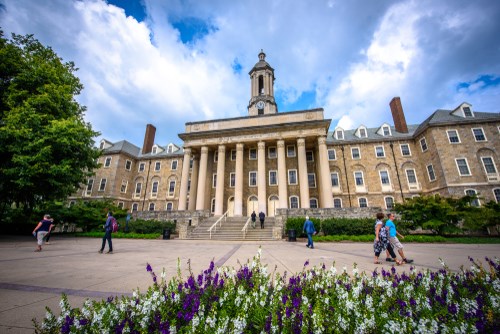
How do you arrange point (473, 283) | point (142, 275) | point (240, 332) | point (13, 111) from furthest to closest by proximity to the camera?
point (13, 111) < point (142, 275) < point (473, 283) < point (240, 332)

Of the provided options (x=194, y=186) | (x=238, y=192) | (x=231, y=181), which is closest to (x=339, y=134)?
(x=231, y=181)

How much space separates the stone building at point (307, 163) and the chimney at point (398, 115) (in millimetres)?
148

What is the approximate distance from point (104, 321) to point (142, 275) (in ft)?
10.7

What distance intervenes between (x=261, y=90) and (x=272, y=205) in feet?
67.0

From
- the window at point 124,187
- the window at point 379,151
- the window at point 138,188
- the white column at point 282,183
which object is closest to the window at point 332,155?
the window at point 379,151

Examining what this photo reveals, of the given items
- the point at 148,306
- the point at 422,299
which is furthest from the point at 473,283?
the point at 148,306

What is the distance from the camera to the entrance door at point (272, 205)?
1074 inches

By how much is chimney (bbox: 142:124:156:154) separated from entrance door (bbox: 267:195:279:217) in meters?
27.7

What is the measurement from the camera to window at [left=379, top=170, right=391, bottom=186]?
2906 cm

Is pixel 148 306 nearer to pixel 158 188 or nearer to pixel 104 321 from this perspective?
pixel 104 321

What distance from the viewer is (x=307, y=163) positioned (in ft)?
97.2

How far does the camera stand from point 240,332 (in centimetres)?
194

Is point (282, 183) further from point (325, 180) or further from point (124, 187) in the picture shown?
point (124, 187)

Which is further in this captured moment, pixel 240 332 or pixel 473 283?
pixel 473 283
